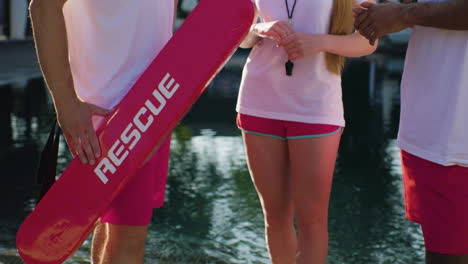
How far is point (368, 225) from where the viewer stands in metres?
4.40

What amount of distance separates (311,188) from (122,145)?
879mm

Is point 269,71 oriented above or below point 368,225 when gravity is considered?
above

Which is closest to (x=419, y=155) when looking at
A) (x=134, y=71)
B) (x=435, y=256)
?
(x=435, y=256)

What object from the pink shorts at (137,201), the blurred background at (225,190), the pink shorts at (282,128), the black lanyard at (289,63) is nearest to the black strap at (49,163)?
the pink shorts at (137,201)

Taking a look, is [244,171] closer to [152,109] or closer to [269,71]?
[269,71]

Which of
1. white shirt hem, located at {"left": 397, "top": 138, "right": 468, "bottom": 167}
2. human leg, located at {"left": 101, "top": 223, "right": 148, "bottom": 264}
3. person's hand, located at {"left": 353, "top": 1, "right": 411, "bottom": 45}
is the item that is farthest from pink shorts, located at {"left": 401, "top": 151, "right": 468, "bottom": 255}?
human leg, located at {"left": 101, "top": 223, "right": 148, "bottom": 264}

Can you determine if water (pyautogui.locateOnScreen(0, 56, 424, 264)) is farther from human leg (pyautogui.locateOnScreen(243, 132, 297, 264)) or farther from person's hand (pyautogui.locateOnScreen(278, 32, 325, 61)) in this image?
person's hand (pyautogui.locateOnScreen(278, 32, 325, 61))

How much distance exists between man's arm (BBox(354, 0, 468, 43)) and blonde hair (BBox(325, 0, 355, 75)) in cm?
34

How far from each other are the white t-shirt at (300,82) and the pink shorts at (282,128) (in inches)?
0.9

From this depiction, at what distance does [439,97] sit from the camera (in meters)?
2.15

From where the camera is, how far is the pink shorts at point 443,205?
6.92ft

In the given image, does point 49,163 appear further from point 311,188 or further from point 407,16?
point 407,16

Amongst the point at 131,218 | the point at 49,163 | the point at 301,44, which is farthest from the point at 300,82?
the point at 49,163

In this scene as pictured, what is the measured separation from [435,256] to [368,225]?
2.24 meters
